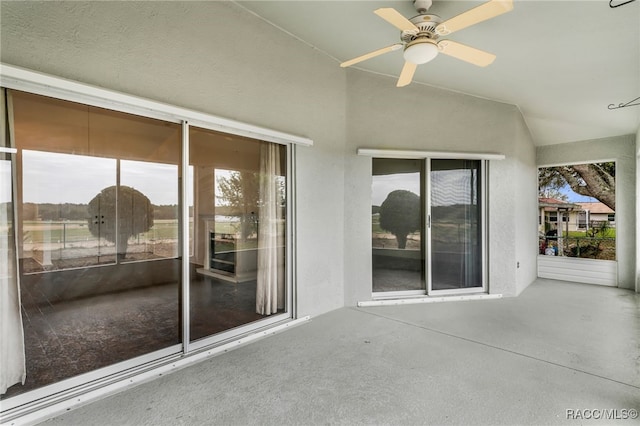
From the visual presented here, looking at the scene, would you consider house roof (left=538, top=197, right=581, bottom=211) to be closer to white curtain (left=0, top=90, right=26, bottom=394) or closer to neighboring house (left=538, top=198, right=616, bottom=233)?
neighboring house (left=538, top=198, right=616, bottom=233)

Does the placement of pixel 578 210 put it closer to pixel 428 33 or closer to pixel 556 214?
pixel 556 214

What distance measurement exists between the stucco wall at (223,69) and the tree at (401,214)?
72 cm

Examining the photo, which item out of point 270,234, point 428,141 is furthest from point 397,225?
point 270,234

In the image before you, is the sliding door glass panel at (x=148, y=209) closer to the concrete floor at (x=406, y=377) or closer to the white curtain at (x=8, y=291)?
the white curtain at (x=8, y=291)

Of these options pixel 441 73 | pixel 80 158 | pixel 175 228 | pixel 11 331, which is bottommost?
pixel 11 331

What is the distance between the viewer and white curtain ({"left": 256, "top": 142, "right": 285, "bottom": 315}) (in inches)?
129

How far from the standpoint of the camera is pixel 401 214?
14.1ft

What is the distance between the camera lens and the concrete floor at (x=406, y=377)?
186cm

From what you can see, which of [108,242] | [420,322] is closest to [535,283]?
[420,322]

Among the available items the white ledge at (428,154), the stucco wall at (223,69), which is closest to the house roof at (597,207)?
the white ledge at (428,154)

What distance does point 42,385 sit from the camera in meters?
1.99

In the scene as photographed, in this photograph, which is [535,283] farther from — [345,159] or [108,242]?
[108,242]

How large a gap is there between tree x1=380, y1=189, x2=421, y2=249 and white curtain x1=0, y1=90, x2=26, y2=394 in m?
3.67

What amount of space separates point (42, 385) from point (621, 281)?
7594mm
